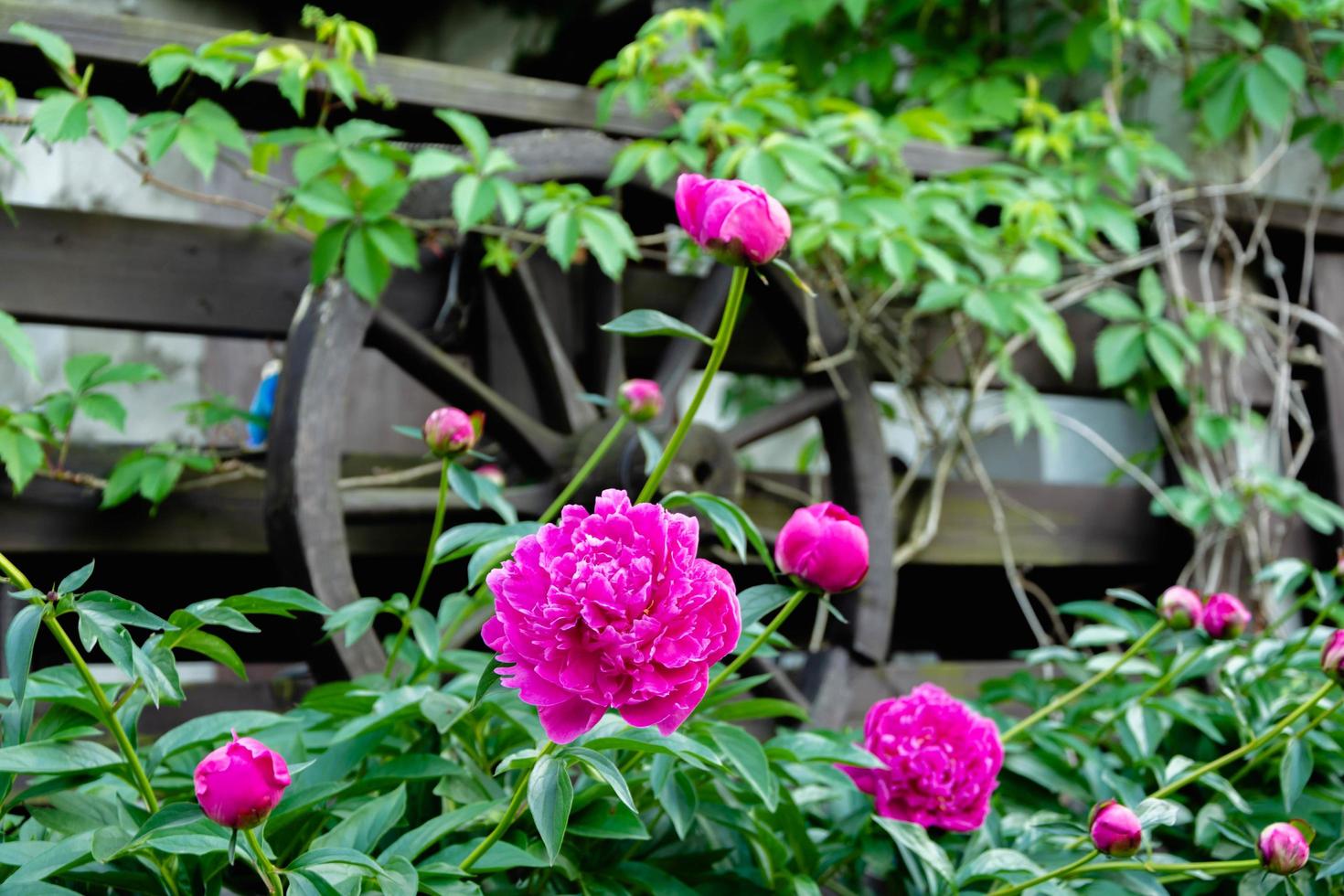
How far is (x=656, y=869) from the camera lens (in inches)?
39.0

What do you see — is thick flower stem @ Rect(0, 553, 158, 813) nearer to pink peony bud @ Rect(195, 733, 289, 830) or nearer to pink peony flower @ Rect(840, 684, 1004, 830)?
pink peony bud @ Rect(195, 733, 289, 830)

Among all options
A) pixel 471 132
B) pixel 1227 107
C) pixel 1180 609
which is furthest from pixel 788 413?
pixel 1180 609

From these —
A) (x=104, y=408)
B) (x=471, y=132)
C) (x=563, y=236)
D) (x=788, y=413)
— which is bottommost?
(x=788, y=413)

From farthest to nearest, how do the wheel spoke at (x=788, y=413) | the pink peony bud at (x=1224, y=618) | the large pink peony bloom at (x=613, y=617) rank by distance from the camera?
the wheel spoke at (x=788, y=413)
the pink peony bud at (x=1224, y=618)
the large pink peony bloom at (x=613, y=617)

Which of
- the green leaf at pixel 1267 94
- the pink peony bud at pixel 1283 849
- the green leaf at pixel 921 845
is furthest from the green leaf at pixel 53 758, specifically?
the green leaf at pixel 1267 94

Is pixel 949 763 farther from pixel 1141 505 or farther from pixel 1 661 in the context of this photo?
pixel 1141 505

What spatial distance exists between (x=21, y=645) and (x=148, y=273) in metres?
1.26

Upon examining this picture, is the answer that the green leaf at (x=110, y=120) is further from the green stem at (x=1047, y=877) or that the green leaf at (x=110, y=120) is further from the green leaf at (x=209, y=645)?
the green stem at (x=1047, y=877)

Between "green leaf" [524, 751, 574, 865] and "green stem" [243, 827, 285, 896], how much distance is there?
0.14 metres

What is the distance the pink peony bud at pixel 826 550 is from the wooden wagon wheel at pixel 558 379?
1.00m

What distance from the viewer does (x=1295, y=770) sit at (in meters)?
1.02

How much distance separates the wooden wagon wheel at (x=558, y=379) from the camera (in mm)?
1756

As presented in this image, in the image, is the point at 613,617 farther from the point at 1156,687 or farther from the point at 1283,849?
the point at 1156,687

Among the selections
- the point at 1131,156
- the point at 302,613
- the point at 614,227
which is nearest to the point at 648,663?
the point at 302,613
